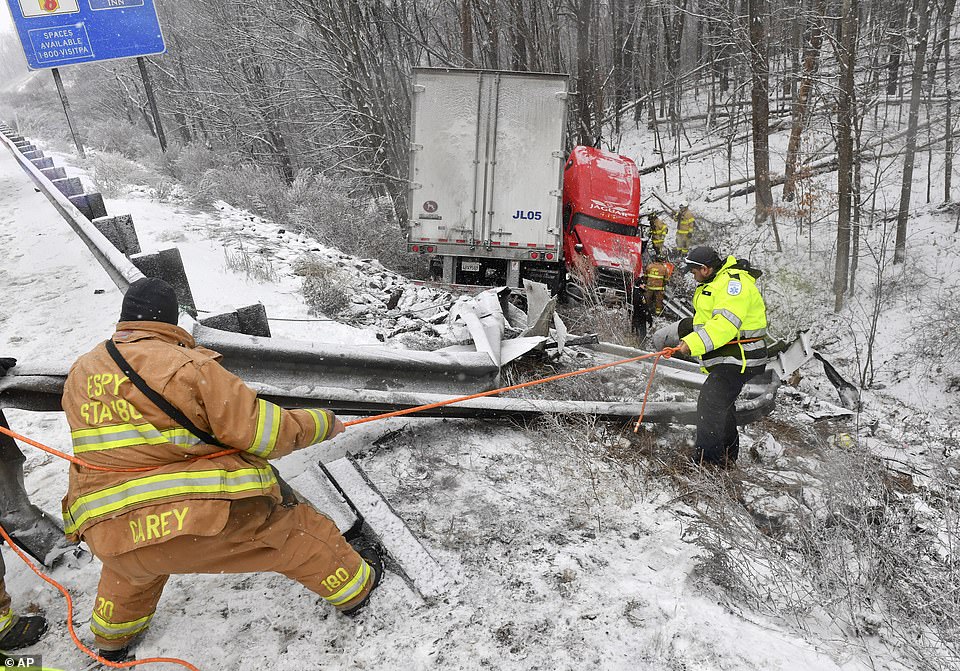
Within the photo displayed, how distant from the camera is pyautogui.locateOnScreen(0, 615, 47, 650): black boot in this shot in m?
2.23

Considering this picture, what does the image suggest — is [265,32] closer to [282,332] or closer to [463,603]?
[282,332]

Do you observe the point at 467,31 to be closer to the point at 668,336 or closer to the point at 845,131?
the point at 845,131

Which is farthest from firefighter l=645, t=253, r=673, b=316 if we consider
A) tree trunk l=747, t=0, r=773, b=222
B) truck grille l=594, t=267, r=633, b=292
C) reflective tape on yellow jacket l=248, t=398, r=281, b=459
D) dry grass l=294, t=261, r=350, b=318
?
reflective tape on yellow jacket l=248, t=398, r=281, b=459

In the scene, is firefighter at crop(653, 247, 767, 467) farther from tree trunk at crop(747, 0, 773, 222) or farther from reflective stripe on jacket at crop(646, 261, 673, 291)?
tree trunk at crop(747, 0, 773, 222)

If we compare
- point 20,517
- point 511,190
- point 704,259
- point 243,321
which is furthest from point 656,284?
point 20,517

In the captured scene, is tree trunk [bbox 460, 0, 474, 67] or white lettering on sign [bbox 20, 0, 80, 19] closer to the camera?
tree trunk [bbox 460, 0, 474, 67]

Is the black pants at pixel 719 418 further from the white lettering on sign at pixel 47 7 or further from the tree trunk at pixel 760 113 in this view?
the white lettering on sign at pixel 47 7

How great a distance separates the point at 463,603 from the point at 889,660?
168 cm

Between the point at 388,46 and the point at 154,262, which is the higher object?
the point at 388,46

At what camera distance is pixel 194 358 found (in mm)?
2115

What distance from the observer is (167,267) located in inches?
148

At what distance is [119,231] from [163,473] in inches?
136

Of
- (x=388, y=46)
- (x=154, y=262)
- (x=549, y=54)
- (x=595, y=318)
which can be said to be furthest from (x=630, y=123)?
(x=154, y=262)

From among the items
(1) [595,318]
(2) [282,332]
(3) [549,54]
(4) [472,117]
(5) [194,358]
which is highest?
(3) [549,54]
